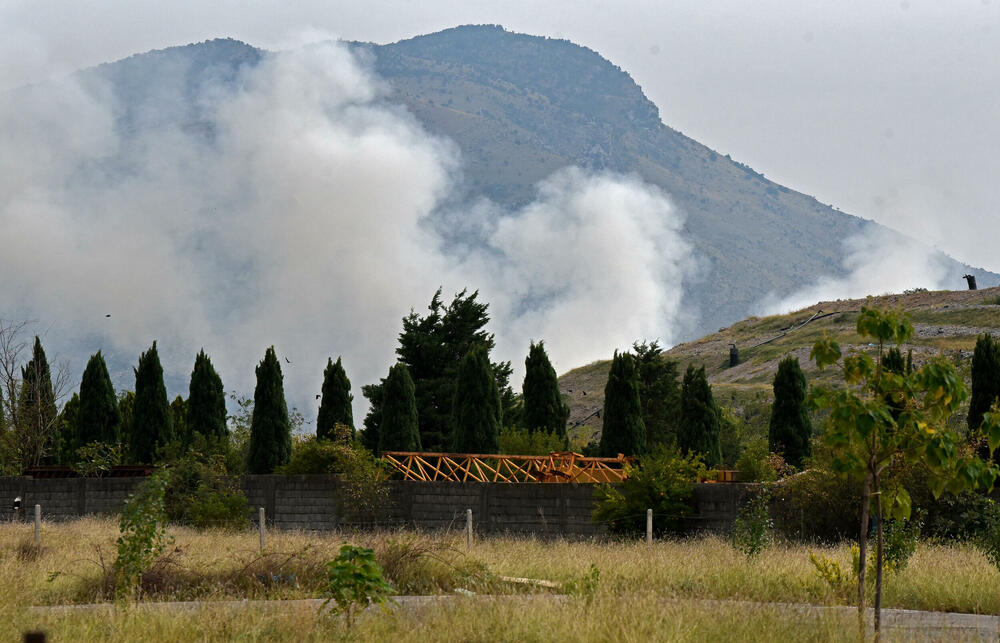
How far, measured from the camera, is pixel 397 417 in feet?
125

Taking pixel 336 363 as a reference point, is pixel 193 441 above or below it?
below

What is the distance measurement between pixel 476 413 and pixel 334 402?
6.75m

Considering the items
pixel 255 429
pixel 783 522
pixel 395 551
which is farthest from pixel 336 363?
→ pixel 395 551

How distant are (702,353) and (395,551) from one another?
87071 mm

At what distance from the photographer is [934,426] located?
37.3 ft

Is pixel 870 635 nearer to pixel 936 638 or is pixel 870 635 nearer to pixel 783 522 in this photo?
pixel 936 638

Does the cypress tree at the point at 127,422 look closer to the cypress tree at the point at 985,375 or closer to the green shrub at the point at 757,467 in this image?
the green shrub at the point at 757,467

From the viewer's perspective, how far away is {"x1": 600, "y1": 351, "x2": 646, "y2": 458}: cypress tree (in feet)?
116

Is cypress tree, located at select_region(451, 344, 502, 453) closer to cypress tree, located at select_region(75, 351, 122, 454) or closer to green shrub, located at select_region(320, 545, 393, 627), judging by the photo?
cypress tree, located at select_region(75, 351, 122, 454)

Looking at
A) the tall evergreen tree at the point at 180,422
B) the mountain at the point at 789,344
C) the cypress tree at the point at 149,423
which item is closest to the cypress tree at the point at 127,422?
the cypress tree at the point at 149,423

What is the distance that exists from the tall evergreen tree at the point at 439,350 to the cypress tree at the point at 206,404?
9.05 metres

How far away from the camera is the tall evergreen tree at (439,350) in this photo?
158ft

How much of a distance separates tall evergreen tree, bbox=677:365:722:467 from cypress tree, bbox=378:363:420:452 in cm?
897

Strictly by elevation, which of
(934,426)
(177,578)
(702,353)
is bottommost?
(177,578)
